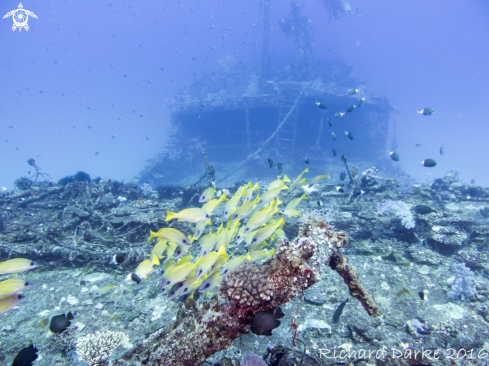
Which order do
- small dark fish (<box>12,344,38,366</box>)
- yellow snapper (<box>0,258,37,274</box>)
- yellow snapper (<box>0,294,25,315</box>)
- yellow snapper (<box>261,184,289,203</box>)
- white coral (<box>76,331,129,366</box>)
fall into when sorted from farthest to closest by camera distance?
yellow snapper (<box>261,184,289,203</box>) → white coral (<box>76,331,129,366</box>) → yellow snapper (<box>0,258,37,274</box>) → small dark fish (<box>12,344,38,366</box>) → yellow snapper (<box>0,294,25,315</box>)

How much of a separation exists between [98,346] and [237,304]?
2.83m

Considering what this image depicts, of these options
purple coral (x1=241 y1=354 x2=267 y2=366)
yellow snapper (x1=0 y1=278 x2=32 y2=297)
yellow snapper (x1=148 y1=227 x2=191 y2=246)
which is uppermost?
yellow snapper (x1=148 y1=227 x2=191 y2=246)

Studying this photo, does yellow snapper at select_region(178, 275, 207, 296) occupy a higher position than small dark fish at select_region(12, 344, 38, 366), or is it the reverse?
yellow snapper at select_region(178, 275, 207, 296)

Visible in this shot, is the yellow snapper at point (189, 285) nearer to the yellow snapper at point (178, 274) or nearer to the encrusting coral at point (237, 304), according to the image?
the yellow snapper at point (178, 274)

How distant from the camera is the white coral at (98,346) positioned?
11.4 ft

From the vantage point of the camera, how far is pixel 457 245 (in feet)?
20.6

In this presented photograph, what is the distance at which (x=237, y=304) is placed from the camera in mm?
2617

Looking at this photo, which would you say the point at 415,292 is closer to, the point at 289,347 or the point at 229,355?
the point at 289,347

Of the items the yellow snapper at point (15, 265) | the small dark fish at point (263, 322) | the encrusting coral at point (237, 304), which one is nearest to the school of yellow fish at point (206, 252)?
the encrusting coral at point (237, 304)

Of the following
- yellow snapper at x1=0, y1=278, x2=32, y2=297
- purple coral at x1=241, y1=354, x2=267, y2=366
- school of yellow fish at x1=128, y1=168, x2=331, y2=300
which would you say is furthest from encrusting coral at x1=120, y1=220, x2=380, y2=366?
yellow snapper at x1=0, y1=278, x2=32, y2=297

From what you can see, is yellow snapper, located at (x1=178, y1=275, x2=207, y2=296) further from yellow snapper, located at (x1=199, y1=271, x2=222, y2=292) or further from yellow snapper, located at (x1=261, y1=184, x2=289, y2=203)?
yellow snapper, located at (x1=261, y1=184, x2=289, y2=203)

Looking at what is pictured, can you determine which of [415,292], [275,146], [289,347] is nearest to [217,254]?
[289,347]

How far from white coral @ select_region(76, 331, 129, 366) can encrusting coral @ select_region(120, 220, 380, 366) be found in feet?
3.49

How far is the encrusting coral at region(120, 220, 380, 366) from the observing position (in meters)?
2.58
